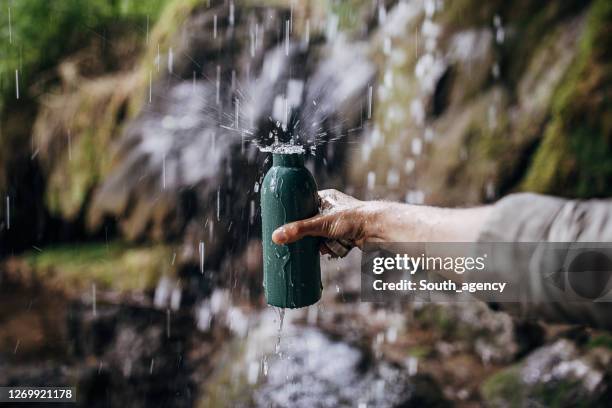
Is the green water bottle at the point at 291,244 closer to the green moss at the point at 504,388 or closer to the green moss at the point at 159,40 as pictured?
the green moss at the point at 504,388

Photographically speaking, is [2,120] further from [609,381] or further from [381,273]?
[609,381]

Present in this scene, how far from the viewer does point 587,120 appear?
257 centimetres

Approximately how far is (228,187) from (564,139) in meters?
1.75

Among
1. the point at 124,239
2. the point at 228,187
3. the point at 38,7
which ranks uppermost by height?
the point at 38,7

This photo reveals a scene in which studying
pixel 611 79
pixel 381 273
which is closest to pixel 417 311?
pixel 381 273

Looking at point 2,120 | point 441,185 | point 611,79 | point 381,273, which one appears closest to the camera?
point 381,273

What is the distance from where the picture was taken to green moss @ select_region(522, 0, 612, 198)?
2555 millimetres

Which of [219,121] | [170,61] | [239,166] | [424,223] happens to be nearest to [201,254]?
[239,166]

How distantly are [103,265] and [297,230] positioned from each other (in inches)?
90.8

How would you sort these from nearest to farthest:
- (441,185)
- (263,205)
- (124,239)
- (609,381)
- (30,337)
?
(263,205), (609,381), (441,185), (30,337), (124,239)

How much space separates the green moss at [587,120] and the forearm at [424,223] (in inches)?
56.0

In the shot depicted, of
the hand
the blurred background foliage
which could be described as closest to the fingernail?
the hand

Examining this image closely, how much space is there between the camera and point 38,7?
3.49 meters

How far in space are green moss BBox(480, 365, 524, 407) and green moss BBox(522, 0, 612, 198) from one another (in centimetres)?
85
